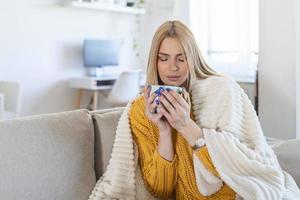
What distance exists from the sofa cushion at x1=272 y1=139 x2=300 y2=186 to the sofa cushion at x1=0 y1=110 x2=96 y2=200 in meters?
0.77

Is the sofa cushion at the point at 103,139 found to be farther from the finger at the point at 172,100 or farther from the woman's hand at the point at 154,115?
the finger at the point at 172,100

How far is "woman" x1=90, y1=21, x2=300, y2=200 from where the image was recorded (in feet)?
4.15

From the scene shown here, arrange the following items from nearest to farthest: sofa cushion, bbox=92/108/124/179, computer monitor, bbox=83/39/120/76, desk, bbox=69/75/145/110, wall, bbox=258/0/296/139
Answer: sofa cushion, bbox=92/108/124/179
wall, bbox=258/0/296/139
desk, bbox=69/75/145/110
computer monitor, bbox=83/39/120/76

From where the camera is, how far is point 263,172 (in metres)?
1.26

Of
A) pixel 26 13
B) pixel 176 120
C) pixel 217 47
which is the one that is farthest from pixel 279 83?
pixel 26 13

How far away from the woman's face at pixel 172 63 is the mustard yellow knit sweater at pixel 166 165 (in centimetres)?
14

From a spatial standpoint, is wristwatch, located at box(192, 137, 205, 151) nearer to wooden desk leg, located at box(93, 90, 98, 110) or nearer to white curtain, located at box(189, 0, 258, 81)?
white curtain, located at box(189, 0, 258, 81)

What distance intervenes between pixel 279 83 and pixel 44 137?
1.84 metres

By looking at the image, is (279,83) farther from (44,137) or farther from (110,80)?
(110,80)

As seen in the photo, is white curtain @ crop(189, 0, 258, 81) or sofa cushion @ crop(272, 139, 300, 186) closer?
sofa cushion @ crop(272, 139, 300, 186)

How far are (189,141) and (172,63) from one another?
288 mm

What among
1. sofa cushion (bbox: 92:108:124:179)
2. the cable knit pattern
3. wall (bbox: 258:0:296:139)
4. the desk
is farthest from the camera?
the desk

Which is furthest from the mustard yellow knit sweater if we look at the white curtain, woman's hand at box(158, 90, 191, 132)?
the white curtain

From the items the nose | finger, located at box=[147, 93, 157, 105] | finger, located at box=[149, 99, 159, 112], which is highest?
the nose
